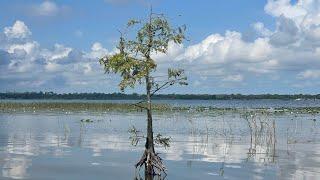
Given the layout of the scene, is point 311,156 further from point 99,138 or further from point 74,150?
point 99,138

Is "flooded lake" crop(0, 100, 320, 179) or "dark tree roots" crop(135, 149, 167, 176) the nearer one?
"dark tree roots" crop(135, 149, 167, 176)

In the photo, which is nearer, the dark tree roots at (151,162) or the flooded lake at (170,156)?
the dark tree roots at (151,162)

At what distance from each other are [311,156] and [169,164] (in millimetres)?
10918

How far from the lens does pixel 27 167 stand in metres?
32.6

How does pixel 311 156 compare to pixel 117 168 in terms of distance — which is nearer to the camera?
pixel 117 168

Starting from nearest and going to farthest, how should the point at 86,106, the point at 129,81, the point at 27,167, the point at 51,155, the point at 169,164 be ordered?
the point at 129,81 → the point at 27,167 → the point at 169,164 → the point at 51,155 → the point at 86,106

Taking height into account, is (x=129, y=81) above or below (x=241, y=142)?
above

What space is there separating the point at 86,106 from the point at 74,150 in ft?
295

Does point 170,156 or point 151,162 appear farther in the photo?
point 170,156

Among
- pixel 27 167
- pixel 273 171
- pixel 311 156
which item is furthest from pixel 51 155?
pixel 311 156

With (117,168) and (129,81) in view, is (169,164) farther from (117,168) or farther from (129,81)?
(129,81)

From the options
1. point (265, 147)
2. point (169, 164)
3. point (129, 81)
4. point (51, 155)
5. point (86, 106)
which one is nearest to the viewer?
point (129, 81)

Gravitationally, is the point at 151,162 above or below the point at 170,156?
above

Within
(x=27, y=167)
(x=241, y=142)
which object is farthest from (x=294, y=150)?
Result: (x=27, y=167)
